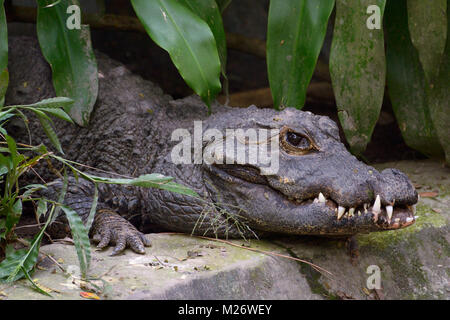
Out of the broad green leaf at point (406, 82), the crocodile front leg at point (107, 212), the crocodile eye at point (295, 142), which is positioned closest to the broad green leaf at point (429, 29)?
the broad green leaf at point (406, 82)

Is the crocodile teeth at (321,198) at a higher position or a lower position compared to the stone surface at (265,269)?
higher

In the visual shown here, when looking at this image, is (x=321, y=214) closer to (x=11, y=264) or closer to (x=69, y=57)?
(x=11, y=264)

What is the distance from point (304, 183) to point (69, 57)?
1711 mm

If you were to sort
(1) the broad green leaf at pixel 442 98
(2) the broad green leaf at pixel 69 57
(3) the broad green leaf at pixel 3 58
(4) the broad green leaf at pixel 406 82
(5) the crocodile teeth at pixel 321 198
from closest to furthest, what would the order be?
(5) the crocodile teeth at pixel 321 198 < (3) the broad green leaf at pixel 3 58 < (2) the broad green leaf at pixel 69 57 < (1) the broad green leaf at pixel 442 98 < (4) the broad green leaf at pixel 406 82

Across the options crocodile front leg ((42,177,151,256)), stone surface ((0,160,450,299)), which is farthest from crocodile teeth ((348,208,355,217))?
crocodile front leg ((42,177,151,256))

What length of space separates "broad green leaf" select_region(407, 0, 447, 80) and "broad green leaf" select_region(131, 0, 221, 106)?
1.32 m

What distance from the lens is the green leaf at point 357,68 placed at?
3.43 meters

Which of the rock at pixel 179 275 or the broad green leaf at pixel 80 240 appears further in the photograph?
the broad green leaf at pixel 80 240

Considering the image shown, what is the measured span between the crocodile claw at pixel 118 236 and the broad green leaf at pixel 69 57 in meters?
0.76

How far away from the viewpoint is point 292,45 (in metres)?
3.34

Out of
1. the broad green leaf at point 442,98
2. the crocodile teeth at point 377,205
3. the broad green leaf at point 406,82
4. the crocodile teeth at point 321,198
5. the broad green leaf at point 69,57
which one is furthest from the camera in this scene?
the broad green leaf at point 406,82

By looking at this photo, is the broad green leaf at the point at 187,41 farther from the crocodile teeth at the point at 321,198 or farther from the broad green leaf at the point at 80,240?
the broad green leaf at the point at 80,240

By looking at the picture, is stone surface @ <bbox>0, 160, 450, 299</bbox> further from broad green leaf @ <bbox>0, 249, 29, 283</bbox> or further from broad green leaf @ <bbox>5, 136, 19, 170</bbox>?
broad green leaf @ <bbox>5, 136, 19, 170</bbox>

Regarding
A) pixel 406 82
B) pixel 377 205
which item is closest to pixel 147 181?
pixel 377 205
